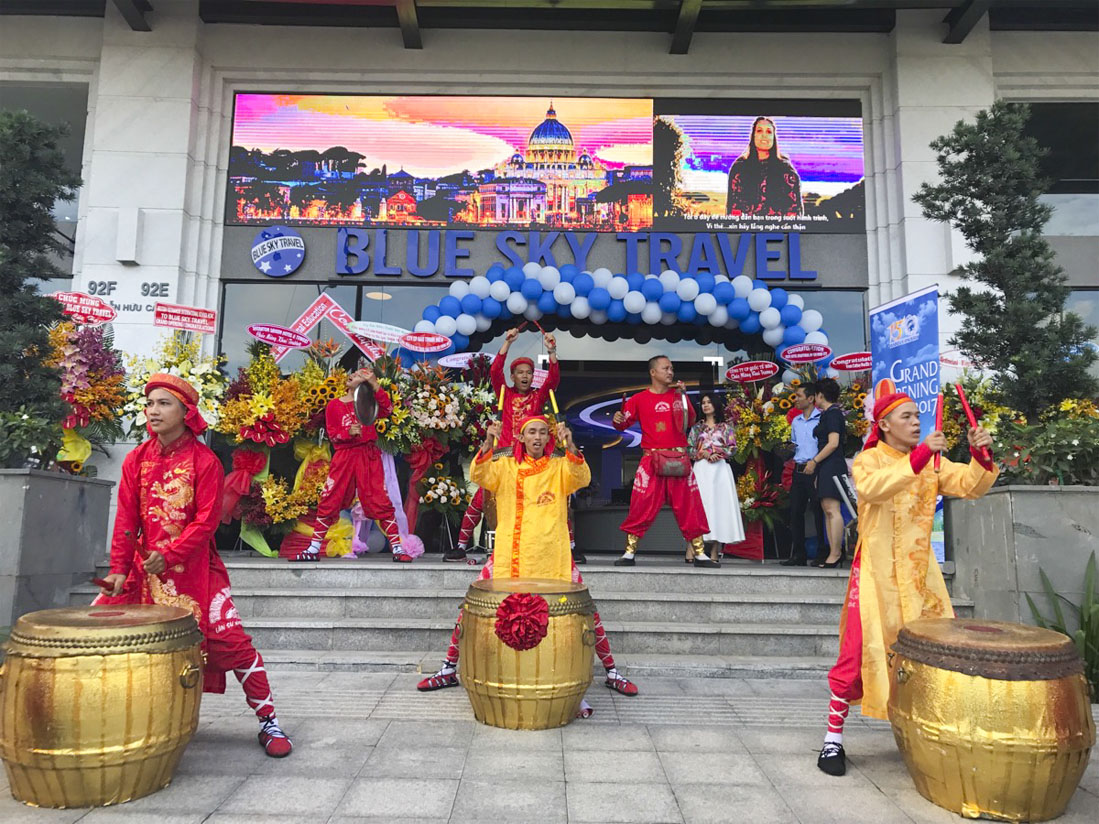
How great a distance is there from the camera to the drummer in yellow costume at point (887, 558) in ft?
12.9

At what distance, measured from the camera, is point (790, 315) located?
9836 mm

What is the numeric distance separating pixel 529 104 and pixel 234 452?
6.38 meters

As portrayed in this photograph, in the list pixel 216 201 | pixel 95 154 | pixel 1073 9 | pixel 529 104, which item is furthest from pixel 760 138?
pixel 95 154

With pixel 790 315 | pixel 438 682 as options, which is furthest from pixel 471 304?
pixel 438 682

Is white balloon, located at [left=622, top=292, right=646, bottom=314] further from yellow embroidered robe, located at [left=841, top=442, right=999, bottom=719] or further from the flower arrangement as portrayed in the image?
yellow embroidered robe, located at [left=841, top=442, right=999, bottom=719]

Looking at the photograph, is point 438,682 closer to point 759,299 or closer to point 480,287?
point 480,287

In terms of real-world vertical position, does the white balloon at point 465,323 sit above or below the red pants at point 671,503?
above

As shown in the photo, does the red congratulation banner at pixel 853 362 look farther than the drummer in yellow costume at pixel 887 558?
Yes

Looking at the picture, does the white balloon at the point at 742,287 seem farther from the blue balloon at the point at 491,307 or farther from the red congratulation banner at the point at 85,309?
the red congratulation banner at the point at 85,309

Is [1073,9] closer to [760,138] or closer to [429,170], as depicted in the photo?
[760,138]

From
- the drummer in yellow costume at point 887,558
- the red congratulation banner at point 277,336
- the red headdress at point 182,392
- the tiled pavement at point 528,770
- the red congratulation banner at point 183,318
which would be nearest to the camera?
the tiled pavement at point 528,770

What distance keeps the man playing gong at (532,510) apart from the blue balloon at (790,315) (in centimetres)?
541

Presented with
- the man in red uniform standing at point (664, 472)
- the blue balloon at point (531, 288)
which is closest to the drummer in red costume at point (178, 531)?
the man in red uniform standing at point (664, 472)

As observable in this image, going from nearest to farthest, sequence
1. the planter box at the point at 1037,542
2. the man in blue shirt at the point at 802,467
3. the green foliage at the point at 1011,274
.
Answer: the planter box at the point at 1037,542 < the green foliage at the point at 1011,274 < the man in blue shirt at the point at 802,467
